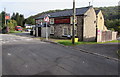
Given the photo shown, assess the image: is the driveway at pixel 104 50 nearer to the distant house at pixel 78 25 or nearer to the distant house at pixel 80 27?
the distant house at pixel 80 27

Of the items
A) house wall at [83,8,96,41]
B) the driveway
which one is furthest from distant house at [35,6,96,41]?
the driveway

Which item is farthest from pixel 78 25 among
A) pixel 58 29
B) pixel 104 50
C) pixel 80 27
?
pixel 104 50

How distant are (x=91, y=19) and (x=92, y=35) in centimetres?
347

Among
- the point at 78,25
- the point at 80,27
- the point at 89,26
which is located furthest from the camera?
the point at 89,26

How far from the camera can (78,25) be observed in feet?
66.7

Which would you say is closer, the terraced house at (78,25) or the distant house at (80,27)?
the distant house at (80,27)

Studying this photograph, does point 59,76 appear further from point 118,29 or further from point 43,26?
point 118,29

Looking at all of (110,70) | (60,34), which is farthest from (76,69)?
(60,34)

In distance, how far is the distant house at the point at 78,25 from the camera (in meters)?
20.0

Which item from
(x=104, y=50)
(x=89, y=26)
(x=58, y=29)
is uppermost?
(x=89, y=26)

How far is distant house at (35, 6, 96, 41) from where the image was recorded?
65.7 feet

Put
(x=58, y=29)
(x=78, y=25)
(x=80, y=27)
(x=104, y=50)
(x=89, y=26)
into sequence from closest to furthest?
1. (x=104, y=50)
2. (x=80, y=27)
3. (x=78, y=25)
4. (x=89, y=26)
5. (x=58, y=29)

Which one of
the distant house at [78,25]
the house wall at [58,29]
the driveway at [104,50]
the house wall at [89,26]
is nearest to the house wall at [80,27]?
the distant house at [78,25]

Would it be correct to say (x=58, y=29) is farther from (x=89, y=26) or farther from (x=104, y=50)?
(x=104, y=50)
